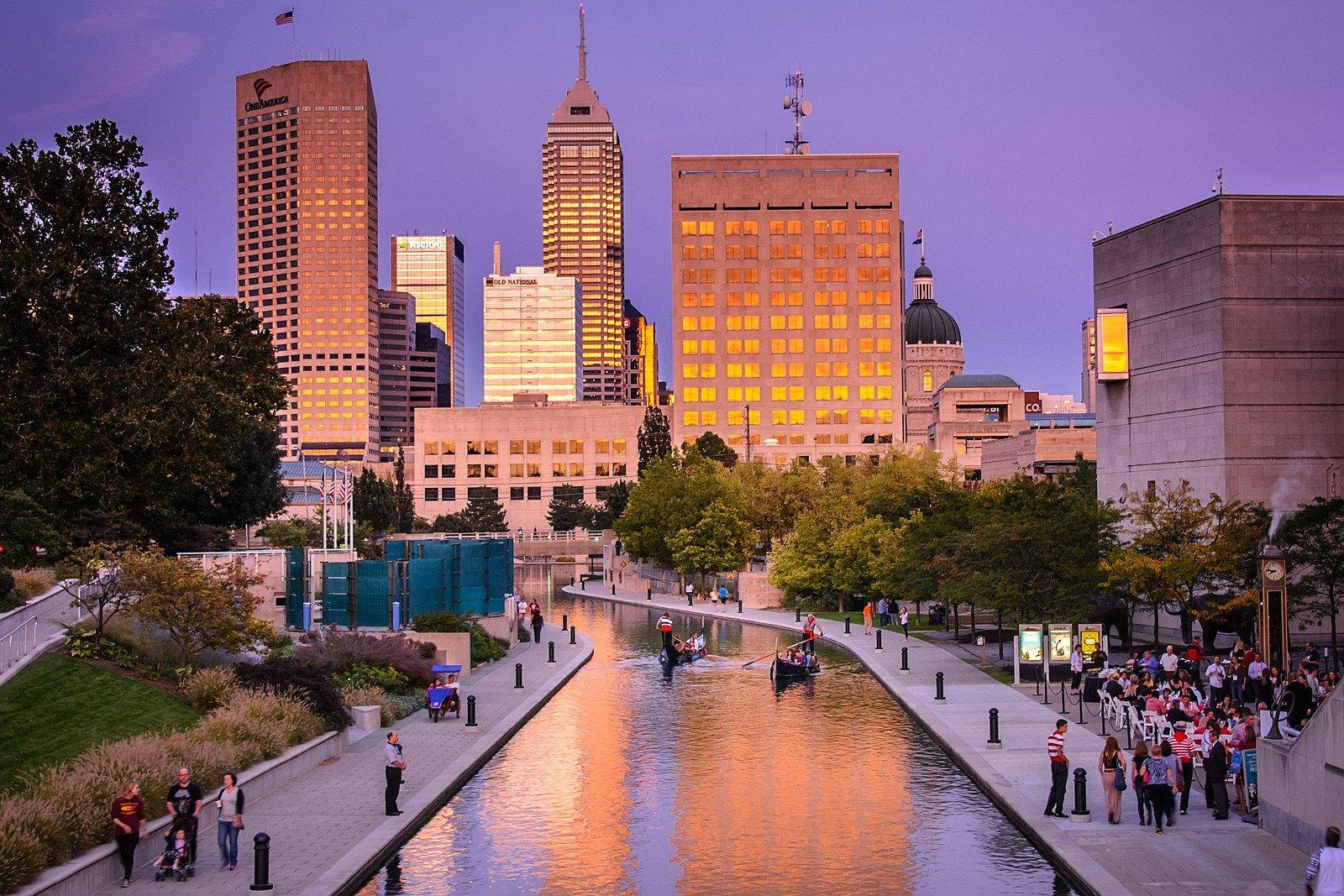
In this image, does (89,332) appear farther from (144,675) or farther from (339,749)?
(339,749)

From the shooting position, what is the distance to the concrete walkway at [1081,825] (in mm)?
20547

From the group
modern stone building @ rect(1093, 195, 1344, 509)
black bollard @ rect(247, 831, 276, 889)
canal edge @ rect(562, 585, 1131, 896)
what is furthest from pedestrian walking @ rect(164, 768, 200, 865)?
modern stone building @ rect(1093, 195, 1344, 509)

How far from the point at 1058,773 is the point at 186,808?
596 inches

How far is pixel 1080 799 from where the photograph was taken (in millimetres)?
24891

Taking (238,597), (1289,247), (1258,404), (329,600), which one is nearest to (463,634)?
(329,600)

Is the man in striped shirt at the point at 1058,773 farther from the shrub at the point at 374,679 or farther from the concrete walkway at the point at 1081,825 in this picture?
the shrub at the point at 374,679

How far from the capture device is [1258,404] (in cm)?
5350

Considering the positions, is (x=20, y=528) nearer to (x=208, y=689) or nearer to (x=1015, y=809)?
(x=208, y=689)

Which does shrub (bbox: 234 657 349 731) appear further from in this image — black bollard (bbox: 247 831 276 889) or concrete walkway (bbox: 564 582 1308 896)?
concrete walkway (bbox: 564 582 1308 896)

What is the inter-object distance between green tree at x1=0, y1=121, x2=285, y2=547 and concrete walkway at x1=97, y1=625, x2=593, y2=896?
31.6 feet

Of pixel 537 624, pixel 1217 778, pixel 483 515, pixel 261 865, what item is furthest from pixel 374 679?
pixel 483 515

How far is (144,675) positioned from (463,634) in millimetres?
16471

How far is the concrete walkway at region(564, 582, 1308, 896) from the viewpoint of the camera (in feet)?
67.4

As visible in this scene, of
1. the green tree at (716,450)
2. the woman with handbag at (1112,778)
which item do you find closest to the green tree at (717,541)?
the green tree at (716,450)
